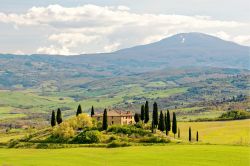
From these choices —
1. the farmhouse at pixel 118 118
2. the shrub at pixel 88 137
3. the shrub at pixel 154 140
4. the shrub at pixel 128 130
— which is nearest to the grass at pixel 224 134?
the shrub at pixel 128 130

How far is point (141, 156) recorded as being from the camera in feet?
346

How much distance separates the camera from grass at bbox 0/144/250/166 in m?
95.3

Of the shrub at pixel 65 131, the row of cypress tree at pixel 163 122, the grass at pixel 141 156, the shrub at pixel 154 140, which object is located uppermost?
the row of cypress tree at pixel 163 122

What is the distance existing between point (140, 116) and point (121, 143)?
3903 cm

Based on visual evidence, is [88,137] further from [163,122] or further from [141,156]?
[141,156]

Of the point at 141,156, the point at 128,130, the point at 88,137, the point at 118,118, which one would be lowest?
the point at 141,156

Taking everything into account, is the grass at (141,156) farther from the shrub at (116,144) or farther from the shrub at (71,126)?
the shrub at (71,126)

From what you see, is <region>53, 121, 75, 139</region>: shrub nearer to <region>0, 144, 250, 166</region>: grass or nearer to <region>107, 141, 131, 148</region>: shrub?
<region>107, 141, 131, 148</region>: shrub

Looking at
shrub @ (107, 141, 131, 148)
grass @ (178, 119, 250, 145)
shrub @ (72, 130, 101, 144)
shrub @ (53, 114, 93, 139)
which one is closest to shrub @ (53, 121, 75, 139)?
shrub @ (53, 114, 93, 139)

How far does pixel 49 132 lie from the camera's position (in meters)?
162

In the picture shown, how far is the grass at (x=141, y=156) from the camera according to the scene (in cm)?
9531

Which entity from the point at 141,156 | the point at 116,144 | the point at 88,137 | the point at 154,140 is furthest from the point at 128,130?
the point at 141,156

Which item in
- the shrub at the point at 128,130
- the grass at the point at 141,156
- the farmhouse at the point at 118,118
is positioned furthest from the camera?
the farmhouse at the point at 118,118

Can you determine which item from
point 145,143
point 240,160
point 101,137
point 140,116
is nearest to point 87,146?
point 101,137
